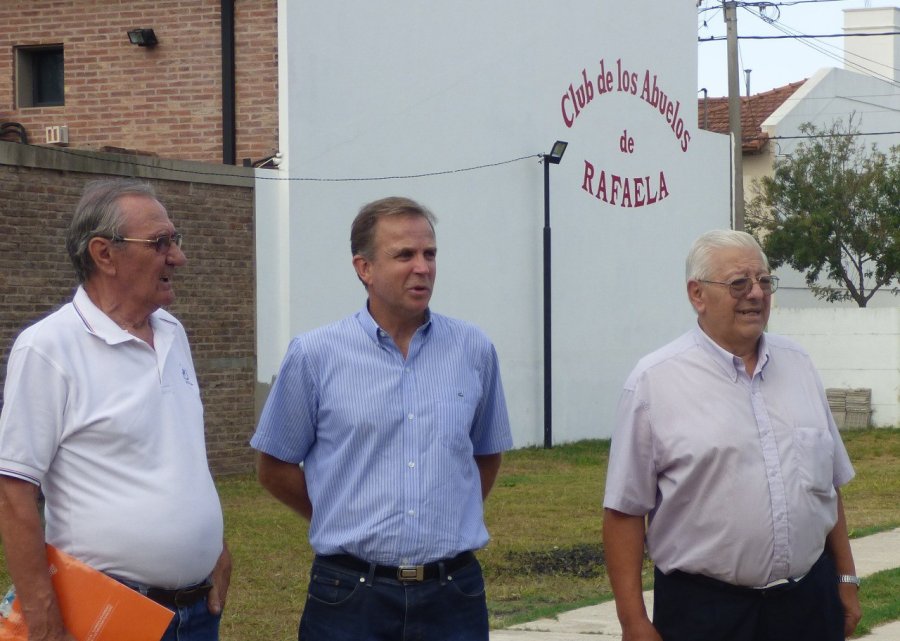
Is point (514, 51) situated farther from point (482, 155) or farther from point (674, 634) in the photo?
point (674, 634)

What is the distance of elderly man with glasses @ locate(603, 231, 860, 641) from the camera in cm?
414

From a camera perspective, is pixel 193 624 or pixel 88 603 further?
pixel 193 624

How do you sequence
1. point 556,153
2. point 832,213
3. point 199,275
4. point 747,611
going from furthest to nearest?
1. point 832,213
2. point 556,153
3. point 199,275
4. point 747,611

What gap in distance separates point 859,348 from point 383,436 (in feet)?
73.8

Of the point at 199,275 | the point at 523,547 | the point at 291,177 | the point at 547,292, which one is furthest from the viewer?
the point at 547,292

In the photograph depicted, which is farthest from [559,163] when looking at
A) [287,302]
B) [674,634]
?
[674,634]

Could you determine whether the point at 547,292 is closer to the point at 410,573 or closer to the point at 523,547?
the point at 523,547

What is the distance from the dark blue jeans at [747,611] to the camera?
13.7 ft

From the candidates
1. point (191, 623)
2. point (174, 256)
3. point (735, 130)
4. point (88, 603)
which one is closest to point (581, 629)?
point (191, 623)

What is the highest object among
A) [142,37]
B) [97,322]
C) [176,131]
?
[142,37]

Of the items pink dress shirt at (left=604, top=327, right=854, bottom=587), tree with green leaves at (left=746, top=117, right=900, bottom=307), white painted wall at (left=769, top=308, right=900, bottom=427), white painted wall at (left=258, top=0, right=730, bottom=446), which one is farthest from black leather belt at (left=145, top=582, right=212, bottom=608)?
tree with green leaves at (left=746, top=117, right=900, bottom=307)

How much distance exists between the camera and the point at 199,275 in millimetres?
15211

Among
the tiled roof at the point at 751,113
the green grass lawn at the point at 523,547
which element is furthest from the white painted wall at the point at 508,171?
the tiled roof at the point at 751,113

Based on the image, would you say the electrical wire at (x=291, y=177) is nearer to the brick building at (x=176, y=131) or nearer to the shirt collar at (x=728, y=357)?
the brick building at (x=176, y=131)
